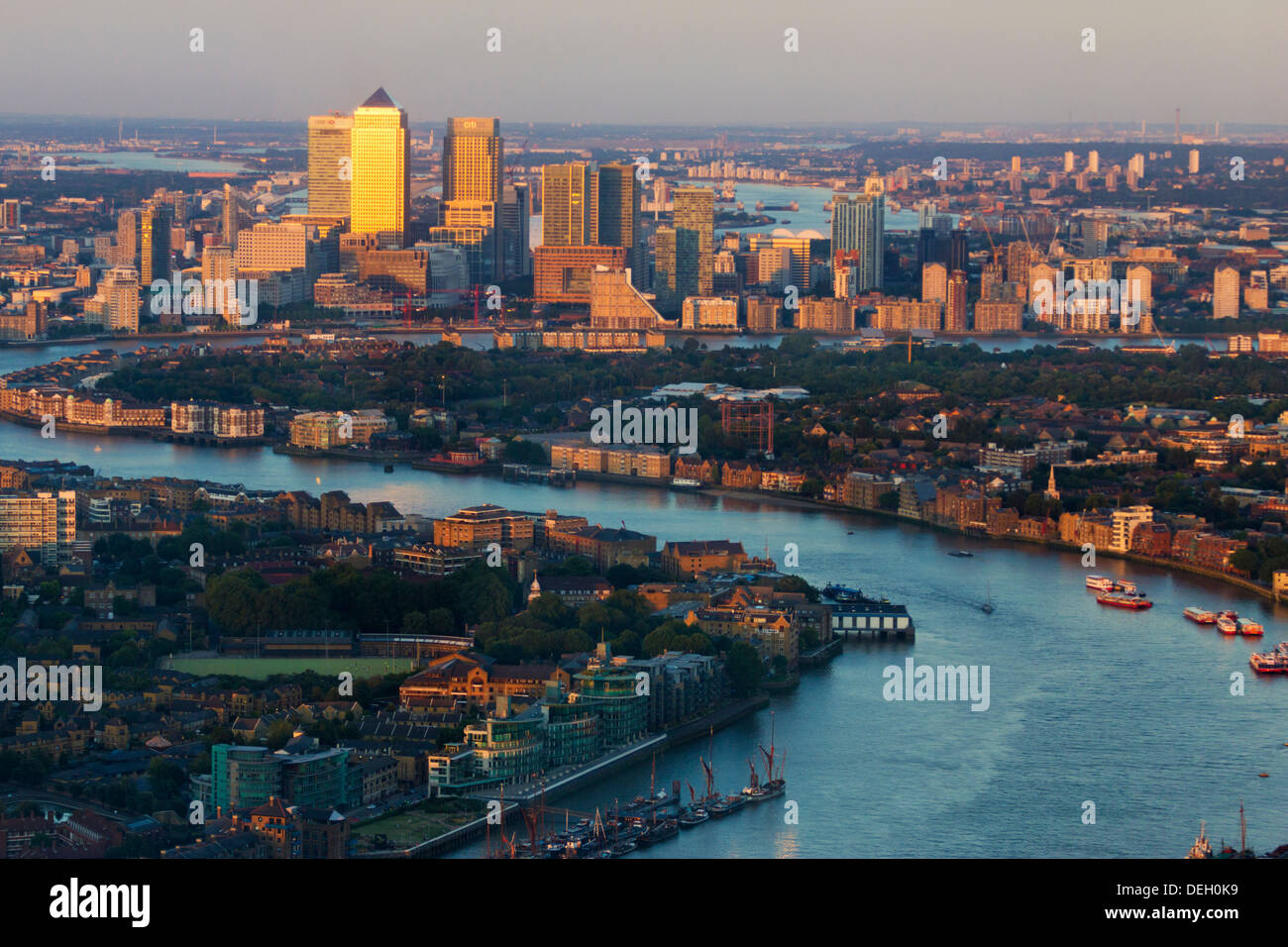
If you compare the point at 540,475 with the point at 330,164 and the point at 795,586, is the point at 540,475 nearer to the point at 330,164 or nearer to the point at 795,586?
the point at 795,586

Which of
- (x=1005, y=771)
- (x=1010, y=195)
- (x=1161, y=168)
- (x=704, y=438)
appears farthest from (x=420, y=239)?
(x=1005, y=771)

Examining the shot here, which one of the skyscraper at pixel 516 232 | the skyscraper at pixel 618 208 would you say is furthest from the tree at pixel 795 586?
the skyscraper at pixel 516 232

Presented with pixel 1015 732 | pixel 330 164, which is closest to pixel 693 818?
pixel 1015 732

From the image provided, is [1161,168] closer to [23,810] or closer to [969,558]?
[969,558]

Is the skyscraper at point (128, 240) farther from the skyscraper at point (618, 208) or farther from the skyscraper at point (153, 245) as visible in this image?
the skyscraper at point (618, 208)

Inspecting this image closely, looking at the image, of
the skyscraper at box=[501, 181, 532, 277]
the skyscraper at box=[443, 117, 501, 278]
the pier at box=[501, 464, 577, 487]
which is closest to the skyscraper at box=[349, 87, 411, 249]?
the skyscraper at box=[443, 117, 501, 278]
